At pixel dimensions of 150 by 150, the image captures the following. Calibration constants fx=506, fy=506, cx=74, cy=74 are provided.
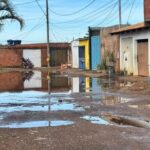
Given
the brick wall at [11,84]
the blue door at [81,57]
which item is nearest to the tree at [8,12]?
the brick wall at [11,84]

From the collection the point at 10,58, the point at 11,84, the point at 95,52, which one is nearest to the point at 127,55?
the point at 95,52

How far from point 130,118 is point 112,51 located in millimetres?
32026

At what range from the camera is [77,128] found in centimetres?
1236

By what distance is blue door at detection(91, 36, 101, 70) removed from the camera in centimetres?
5150

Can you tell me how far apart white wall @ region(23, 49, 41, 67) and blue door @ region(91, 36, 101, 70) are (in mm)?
16163

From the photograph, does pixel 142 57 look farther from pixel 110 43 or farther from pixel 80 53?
pixel 80 53

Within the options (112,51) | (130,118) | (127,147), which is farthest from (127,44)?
(127,147)

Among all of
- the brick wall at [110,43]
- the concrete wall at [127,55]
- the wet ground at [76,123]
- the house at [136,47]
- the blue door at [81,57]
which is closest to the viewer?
the wet ground at [76,123]

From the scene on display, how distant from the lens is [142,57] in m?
38.0

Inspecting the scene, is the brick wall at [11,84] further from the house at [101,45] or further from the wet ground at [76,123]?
the house at [101,45]

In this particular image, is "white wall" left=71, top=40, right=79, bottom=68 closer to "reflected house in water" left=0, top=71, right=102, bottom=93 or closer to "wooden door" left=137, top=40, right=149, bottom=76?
"wooden door" left=137, top=40, right=149, bottom=76

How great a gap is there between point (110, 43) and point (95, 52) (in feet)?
18.1

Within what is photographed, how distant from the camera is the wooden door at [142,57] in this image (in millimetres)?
37219

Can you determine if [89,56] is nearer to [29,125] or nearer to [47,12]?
[47,12]
